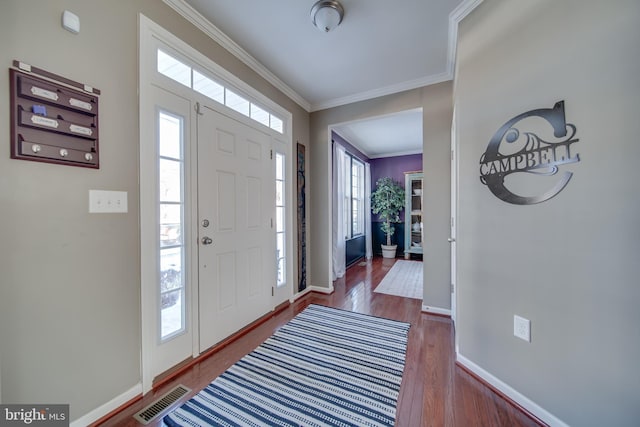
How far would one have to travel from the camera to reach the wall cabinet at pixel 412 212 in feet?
19.3

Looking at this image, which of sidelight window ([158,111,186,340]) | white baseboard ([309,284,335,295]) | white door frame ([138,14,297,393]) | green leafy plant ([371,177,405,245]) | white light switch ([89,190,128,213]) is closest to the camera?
white light switch ([89,190,128,213])

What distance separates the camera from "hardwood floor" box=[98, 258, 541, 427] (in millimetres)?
1378

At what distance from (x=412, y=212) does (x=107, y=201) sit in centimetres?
572

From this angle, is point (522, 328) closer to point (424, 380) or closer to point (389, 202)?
point (424, 380)

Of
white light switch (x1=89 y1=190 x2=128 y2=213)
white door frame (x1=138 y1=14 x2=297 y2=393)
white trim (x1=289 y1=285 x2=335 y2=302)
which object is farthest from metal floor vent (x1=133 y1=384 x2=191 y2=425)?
white trim (x1=289 y1=285 x2=335 y2=302)

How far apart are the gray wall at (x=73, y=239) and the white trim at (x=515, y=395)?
2275mm

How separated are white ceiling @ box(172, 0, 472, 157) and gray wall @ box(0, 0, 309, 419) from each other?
59cm

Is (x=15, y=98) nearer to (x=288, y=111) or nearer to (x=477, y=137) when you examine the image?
(x=288, y=111)

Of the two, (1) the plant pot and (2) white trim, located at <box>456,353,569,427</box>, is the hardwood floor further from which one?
(1) the plant pot

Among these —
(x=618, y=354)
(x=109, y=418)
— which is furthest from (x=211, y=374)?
(x=618, y=354)

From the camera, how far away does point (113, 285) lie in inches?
56.0

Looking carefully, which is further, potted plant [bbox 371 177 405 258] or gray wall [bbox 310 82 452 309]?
potted plant [bbox 371 177 405 258]

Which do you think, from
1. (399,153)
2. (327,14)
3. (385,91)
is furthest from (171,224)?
(399,153)

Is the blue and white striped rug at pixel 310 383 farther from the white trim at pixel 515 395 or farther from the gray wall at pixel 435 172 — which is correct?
the gray wall at pixel 435 172
